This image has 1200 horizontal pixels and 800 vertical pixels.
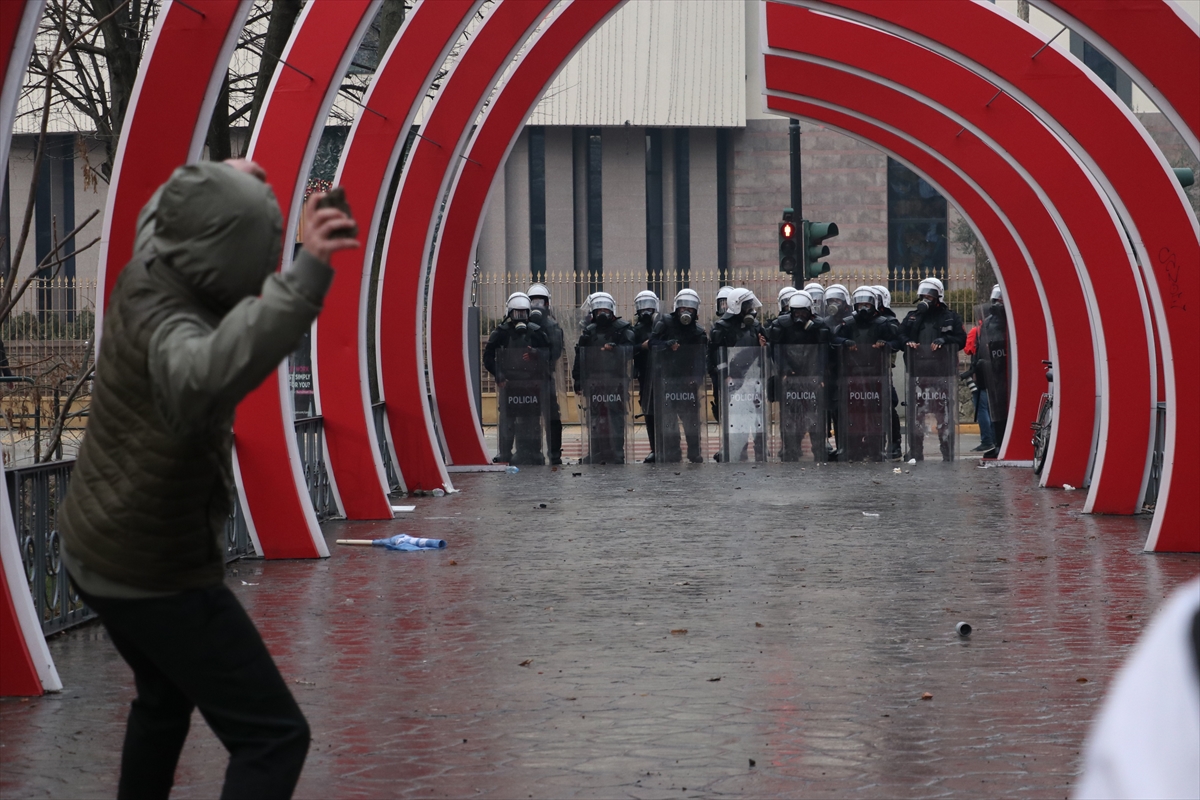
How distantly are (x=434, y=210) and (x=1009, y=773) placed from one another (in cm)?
1121

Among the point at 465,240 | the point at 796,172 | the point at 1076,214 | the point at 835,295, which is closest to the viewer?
the point at 1076,214

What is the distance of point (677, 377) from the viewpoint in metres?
20.5

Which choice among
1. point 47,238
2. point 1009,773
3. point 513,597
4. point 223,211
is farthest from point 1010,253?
point 47,238

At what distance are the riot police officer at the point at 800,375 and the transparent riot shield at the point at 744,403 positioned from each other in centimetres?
20

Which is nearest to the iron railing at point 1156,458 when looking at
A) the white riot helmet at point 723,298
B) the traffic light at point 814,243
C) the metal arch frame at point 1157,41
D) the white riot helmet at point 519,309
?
the metal arch frame at point 1157,41

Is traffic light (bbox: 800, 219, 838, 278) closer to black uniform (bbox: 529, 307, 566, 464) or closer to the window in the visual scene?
black uniform (bbox: 529, 307, 566, 464)

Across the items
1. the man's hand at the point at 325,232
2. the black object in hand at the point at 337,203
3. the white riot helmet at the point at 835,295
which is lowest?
the man's hand at the point at 325,232

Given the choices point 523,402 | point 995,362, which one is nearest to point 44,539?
point 523,402

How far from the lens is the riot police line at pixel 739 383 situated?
20406 millimetres

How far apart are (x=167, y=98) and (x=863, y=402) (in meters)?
13.1

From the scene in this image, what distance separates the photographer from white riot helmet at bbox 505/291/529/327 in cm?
2044

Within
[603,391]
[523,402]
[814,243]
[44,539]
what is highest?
[814,243]

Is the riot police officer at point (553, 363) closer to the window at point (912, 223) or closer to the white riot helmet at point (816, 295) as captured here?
the white riot helmet at point (816, 295)

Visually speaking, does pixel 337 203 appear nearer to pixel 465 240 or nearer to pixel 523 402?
pixel 465 240
